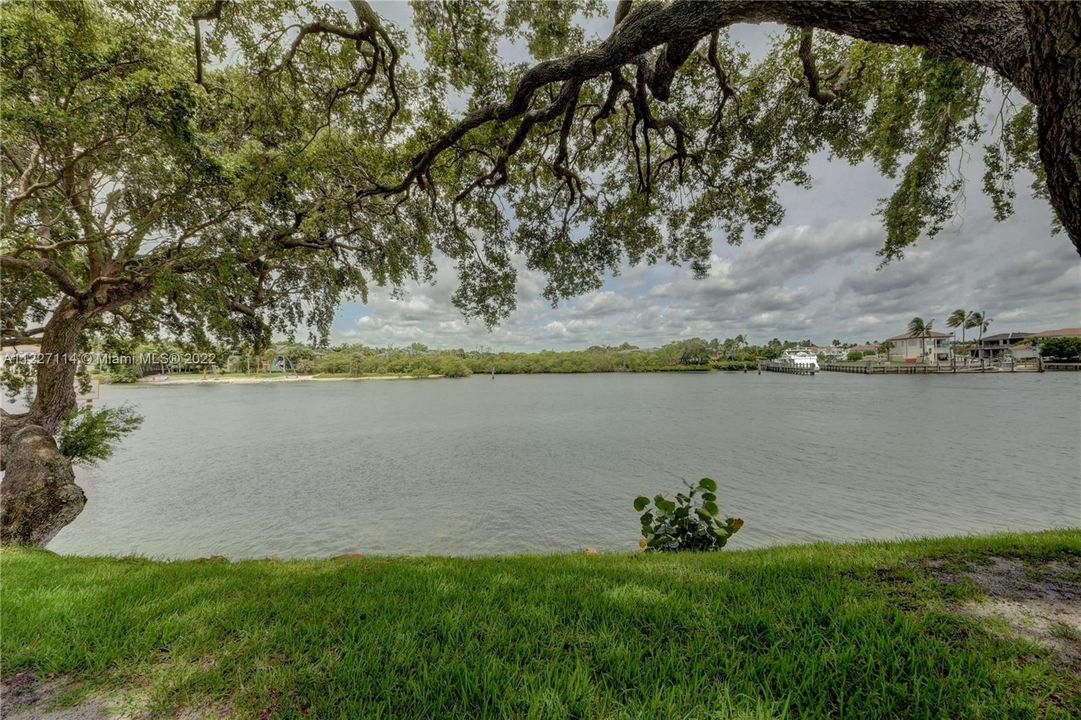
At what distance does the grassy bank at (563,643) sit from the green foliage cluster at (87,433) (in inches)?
280

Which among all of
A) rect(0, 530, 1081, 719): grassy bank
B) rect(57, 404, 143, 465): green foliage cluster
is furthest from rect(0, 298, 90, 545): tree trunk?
rect(0, 530, 1081, 719): grassy bank

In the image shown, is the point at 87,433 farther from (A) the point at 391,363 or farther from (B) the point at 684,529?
(A) the point at 391,363

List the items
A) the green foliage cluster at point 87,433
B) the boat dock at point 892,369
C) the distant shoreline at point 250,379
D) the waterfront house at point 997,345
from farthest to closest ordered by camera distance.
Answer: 1. the distant shoreline at point 250,379
2. the waterfront house at point 997,345
3. the boat dock at point 892,369
4. the green foliage cluster at point 87,433

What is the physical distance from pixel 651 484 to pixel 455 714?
10261mm

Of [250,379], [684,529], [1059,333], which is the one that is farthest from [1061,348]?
[250,379]

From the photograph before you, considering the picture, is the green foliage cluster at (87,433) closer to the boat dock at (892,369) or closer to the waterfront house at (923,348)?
the boat dock at (892,369)

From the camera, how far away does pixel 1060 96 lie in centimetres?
165

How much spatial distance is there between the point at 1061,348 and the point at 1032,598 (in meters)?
90.2

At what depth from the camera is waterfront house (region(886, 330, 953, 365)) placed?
6494 cm

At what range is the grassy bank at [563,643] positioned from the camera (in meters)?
1.45

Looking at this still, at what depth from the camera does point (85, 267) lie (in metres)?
7.12

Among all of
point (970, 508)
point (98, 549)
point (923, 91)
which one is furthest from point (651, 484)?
point (98, 549)

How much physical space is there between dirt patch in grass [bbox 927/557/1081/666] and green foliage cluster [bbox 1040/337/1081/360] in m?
88.1

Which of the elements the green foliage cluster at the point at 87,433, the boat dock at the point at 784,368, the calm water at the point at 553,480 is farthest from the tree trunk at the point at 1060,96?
the boat dock at the point at 784,368
